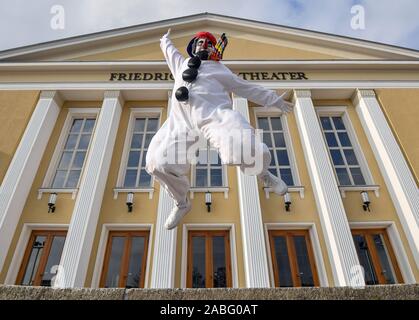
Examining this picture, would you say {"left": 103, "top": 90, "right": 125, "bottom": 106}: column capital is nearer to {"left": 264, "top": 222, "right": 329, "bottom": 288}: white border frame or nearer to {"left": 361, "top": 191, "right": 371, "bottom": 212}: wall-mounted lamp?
{"left": 264, "top": 222, "right": 329, "bottom": 288}: white border frame

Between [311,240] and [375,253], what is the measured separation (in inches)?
66.5

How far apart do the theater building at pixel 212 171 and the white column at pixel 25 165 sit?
39mm

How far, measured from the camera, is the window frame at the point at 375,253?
7.90 metres

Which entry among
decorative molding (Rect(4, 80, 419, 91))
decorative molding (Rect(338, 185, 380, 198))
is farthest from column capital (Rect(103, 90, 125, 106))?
decorative molding (Rect(338, 185, 380, 198))

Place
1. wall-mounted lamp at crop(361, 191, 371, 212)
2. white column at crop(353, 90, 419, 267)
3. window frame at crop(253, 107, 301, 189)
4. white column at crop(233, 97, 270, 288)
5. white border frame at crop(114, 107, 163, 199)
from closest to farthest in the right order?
white column at crop(233, 97, 270, 288) < white column at crop(353, 90, 419, 267) < wall-mounted lamp at crop(361, 191, 371, 212) < white border frame at crop(114, 107, 163, 199) < window frame at crop(253, 107, 301, 189)

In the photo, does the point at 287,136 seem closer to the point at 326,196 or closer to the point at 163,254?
the point at 326,196

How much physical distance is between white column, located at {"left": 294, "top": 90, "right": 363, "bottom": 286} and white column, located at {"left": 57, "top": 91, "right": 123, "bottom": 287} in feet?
20.1

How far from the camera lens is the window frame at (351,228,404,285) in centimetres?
790

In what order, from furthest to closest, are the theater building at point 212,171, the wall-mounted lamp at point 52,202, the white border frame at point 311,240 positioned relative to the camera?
1. the wall-mounted lamp at point 52,202
2. the theater building at point 212,171
3. the white border frame at point 311,240

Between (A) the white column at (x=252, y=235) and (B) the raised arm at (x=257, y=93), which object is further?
(A) the white column at (x=252, y=235)

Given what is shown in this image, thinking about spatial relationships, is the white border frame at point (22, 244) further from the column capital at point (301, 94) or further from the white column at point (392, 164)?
the white column at point (392, 164)

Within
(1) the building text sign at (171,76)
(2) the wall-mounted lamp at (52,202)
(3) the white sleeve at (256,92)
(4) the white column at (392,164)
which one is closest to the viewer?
(3) the white sleeve at (256,92)

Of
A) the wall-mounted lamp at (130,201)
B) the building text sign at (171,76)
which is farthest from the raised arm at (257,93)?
the building text sign at (171,76)
